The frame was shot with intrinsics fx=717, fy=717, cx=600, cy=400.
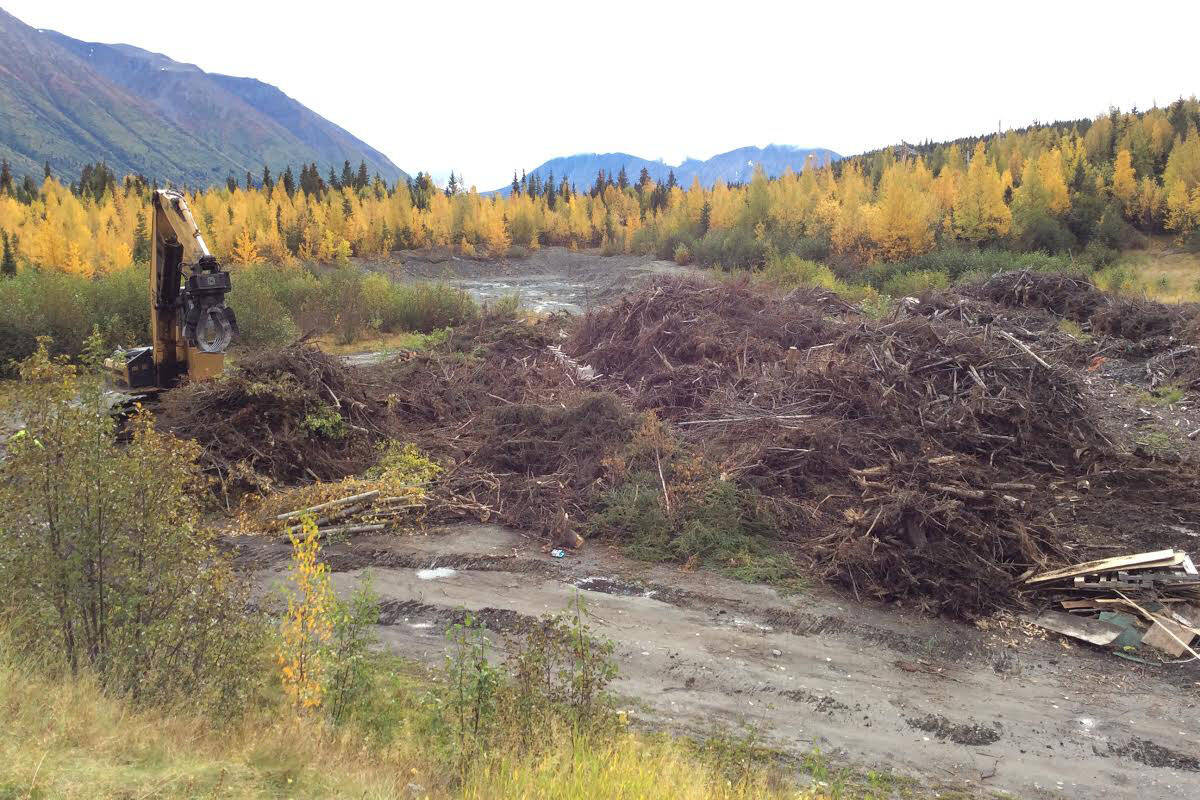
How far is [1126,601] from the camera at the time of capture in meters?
6.86

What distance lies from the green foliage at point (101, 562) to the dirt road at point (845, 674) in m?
1.20

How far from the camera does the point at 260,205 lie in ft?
139

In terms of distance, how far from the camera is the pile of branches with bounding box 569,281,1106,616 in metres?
7.52

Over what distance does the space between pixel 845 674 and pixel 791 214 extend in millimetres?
35802

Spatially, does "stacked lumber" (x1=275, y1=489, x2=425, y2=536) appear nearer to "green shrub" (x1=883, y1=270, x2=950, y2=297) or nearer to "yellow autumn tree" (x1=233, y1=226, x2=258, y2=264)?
"green shrub" (x1=883, y1=270, x2=950, y2=297)

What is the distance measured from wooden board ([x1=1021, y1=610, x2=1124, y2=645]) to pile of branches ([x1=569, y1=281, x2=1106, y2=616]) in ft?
1.16

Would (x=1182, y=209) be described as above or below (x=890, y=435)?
above

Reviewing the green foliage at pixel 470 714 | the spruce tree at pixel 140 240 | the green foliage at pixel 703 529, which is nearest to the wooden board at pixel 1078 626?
the green foliage at pixel 703 529

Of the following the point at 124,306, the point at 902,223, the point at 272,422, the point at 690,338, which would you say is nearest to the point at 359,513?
the point at 272,422

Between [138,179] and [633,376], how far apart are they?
49892 millimetres

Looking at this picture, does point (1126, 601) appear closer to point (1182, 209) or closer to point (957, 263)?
point (957, 263)

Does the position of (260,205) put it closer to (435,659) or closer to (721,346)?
(721,346)

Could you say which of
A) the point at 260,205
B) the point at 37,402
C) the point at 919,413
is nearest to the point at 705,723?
the point at 37,402

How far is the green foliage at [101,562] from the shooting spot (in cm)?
420
